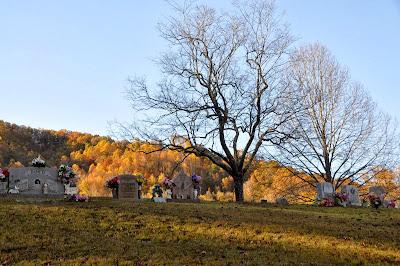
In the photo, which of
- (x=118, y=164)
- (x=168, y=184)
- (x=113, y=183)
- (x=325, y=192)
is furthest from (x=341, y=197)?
(x=118, y=164)

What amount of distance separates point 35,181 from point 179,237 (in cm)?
1105

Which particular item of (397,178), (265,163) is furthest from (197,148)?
(397,178)

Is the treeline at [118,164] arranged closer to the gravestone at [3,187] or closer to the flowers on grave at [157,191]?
the flowers on grave at [157,191]

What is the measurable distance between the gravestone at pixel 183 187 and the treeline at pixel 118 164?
11192 mm

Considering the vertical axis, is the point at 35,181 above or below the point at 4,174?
below

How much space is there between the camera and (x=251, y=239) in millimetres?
12484

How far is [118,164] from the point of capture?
2515 inches

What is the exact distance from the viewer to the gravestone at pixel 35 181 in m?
21.0

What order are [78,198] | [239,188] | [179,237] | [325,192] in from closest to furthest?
1. [179,237]
2. [78,198]
3. [325,192]
4. [239,188]

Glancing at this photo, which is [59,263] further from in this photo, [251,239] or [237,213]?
[237,213]

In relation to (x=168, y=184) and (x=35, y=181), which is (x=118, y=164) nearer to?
(x=168, y=184)

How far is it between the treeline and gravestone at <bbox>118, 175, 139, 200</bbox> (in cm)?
1548

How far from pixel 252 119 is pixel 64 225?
15663 mm

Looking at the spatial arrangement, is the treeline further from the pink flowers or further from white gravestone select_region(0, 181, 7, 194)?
white gravestone select_region(0, 181, 7, 194)
